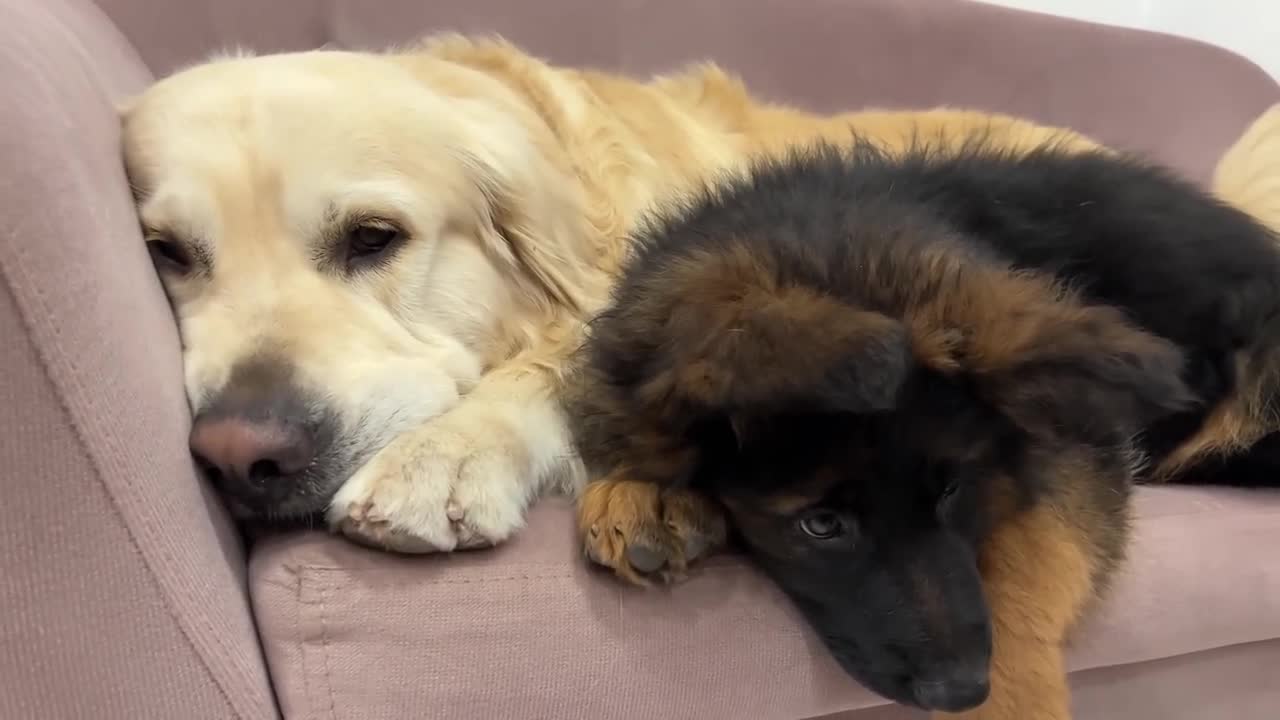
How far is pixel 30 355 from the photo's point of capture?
865mm

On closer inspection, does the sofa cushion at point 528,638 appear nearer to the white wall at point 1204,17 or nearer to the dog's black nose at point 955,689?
the dog's black nose at point 955,689

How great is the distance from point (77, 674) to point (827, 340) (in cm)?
75

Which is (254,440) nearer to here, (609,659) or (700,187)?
(609,659)

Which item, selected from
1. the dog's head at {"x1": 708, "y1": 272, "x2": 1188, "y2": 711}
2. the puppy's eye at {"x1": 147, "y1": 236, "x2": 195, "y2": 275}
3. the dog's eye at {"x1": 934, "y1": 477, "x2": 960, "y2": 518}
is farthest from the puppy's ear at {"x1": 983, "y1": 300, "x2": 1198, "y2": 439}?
the puppy's eye at {"x1": 147, "y1": 236, "x2": 195, "y2": 275}

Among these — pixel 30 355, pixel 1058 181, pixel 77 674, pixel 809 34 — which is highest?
pixel 30 355

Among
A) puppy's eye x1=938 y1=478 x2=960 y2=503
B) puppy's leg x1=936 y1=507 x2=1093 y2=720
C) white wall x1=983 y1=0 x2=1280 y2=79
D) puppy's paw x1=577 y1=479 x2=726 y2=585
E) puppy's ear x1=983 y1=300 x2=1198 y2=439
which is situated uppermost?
A: puppy's ear x1=983 y1=300 x2=1198 y2=439

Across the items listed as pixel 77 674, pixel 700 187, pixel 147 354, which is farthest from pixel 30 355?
pixel 700 187

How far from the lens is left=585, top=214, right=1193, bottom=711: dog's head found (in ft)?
3.49

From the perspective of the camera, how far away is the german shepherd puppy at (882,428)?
1.04 meters

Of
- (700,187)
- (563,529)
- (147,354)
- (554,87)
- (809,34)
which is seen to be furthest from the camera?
(809,34)

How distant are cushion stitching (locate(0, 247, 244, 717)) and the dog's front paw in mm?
208

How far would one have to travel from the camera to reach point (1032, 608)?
1.20 metres

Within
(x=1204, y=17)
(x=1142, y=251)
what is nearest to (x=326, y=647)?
(x=1142, y=251)

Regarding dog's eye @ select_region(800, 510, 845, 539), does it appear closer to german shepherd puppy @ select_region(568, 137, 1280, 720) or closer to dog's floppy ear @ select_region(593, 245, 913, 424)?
german shepherd puppy @ select_region(568, 137, 1280, 720)
